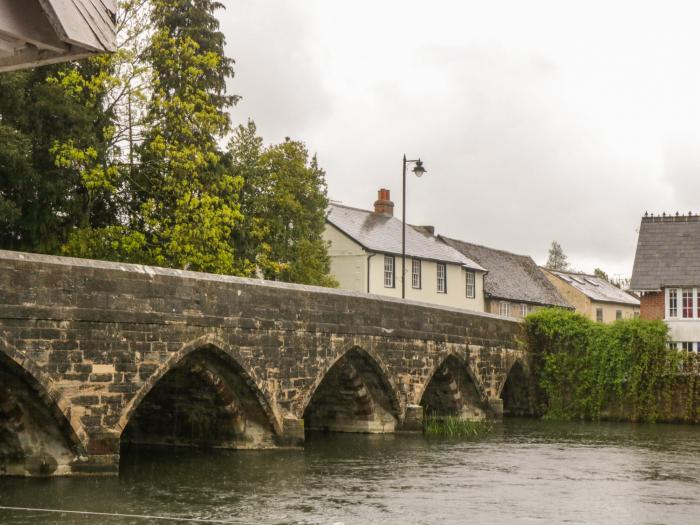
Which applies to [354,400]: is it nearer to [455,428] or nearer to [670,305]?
[455,428]

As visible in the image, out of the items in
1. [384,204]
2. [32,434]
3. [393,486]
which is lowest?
[393,486]

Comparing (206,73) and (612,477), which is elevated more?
(206,73)

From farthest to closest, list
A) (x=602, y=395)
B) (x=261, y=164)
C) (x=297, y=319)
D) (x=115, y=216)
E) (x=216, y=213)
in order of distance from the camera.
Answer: (x=261, y=164), (x=602, y=395), (x=115, y=216), (x=216, y=213), (x=297, y=319)

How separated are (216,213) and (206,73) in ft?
25.6

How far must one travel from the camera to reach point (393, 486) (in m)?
15.7

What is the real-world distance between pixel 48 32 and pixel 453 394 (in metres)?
25.7

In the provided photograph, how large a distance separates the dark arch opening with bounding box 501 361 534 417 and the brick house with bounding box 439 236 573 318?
1645 cm

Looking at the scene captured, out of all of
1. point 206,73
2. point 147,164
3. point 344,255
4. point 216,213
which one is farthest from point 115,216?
point 344,255

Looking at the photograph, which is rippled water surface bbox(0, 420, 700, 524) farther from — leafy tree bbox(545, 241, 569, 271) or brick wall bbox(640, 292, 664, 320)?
leafy tree bbox(545, 241, 569, 271)

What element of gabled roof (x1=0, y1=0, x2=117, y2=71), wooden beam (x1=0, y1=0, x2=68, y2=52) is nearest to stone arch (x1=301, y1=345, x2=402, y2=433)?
gabled roof (x1=0, y1=0, x2=117, y2=71)

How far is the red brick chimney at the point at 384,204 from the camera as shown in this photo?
4844 cm

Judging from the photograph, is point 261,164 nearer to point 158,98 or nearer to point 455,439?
point 158,98

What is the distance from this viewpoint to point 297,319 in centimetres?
2044

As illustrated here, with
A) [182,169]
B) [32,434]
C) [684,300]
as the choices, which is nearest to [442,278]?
[684,300]
